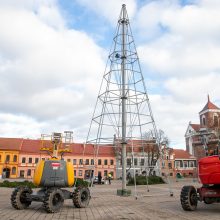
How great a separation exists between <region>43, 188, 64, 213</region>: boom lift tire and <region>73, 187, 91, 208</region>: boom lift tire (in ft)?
2.87

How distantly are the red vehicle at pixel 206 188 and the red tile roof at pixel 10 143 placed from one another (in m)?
71.5

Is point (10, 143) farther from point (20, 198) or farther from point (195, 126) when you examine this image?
point (20, 198)

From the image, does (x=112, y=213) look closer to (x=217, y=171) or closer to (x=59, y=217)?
(x=59, y=217)

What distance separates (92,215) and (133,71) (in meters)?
11.6

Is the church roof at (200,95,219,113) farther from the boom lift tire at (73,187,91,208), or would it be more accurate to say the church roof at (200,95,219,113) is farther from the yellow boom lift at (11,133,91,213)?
the yellow boom lift at (11,133,91,213)

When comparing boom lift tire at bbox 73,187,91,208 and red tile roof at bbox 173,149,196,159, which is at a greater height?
red tile roof at bbox 173,149,196,159

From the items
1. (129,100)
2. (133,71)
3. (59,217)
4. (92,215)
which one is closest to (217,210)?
(92,215)

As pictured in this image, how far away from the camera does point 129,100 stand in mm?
18594

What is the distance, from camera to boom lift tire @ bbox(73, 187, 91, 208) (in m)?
11.7

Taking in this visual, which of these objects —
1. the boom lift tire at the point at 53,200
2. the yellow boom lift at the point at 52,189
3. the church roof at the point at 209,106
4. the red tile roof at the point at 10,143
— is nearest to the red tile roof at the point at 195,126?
the church roof at the point at 209,106

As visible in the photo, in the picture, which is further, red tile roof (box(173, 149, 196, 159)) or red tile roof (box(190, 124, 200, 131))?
red tile roof (box(190, 124, 200, 131))

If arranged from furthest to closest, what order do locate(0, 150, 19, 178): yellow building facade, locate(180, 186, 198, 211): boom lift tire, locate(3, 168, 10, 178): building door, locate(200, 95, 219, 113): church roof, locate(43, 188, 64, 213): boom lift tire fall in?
locate(200, 95, 219, 113): church roof, locate(0, 150, 19, 178): yellow building facade, locate(3, 168, 10, 178): building door, locate(180, 186, 198, 211): boom lift tire, locate(43, 188, 64, 213): boom lift tire

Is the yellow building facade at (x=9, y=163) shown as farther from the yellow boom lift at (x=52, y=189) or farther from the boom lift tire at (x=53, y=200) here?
the boom lift tire at (x=53, y=200)

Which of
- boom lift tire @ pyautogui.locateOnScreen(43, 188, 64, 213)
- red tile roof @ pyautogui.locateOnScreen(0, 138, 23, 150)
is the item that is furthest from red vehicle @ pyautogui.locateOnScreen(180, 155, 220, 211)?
red tile roof @ pyautogui.locateOnScreen(0, 138, 23, 150)
